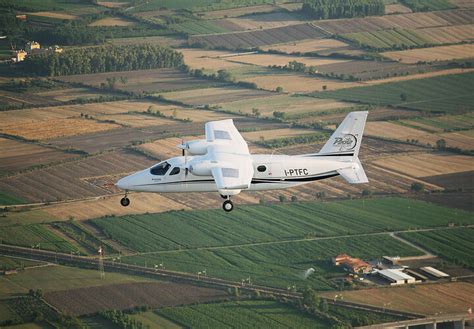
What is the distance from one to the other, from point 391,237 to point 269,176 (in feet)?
181

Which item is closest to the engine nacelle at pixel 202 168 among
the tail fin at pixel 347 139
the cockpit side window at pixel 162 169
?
the cockpit side window at pixel 162 169

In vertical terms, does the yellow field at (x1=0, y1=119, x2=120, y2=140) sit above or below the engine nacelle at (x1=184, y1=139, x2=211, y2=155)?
below

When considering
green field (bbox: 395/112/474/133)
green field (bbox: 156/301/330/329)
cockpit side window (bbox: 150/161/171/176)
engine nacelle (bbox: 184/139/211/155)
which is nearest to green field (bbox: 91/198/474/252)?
green field (bbox: 156/301/330/329)

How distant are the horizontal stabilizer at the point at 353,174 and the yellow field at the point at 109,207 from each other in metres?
58.1

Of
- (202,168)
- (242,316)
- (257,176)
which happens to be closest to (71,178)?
(242,316)

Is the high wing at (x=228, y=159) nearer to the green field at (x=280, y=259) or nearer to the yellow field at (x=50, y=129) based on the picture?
the green field at (x=280, y=259)

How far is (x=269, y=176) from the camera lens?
99.8 m

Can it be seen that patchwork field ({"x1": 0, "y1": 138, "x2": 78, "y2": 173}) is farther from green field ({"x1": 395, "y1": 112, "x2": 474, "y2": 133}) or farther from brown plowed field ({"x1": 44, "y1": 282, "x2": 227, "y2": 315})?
green field ({"x1": 395, "y1": 112, "x2": 474, "y2": 133})

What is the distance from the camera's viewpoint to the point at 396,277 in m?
140

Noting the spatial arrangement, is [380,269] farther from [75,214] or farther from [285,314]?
[75,214]

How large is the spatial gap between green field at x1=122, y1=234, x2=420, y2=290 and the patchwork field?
39.3 metres

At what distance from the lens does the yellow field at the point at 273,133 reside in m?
188

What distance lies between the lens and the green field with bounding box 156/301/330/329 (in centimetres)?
13012

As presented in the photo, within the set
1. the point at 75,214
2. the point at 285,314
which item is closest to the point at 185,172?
the point at 285,314
